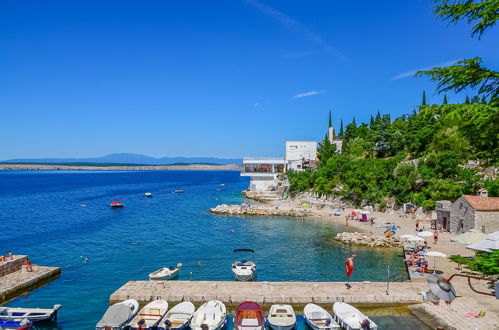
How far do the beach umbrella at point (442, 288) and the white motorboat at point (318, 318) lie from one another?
38.7 ft

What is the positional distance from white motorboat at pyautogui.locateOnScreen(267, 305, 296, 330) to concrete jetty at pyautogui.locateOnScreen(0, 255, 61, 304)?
670 inches

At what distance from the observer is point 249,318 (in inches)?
671

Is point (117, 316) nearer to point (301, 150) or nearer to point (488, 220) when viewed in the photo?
point (488, 220)

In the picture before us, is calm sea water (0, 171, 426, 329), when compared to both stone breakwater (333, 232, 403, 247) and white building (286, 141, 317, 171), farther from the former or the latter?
white building (286, 141, 317, 171)

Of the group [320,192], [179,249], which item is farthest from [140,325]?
[320,192]

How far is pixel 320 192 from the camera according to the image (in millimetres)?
64562

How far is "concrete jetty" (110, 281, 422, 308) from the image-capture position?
19.6m

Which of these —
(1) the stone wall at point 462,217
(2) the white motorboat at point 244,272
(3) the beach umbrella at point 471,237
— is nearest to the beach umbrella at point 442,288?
(3) the beach umbrella at point 471,237

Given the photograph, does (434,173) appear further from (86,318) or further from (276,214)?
(86,318)

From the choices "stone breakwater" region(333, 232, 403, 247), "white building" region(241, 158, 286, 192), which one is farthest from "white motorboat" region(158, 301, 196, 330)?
"white building" region(241, 158, 286, 192)

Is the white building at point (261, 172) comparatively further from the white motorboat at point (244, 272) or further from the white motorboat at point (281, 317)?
the white motorboat at point (281, 317)

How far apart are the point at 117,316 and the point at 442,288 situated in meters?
15.7

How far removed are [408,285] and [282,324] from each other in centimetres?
977

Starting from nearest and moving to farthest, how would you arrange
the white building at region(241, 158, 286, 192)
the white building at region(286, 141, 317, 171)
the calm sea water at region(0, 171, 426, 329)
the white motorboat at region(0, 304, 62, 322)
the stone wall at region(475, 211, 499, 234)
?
1. the white motorboat at region(0, 304, 62, 322)
2. the calm sea water at region(0, 171, 426, 329)
3. the stone wall at region(475, 211, 499, 234)
4. the white building at region(241, 158, 286, 192)
5. the white building at region(286, 141, 317, 171)
